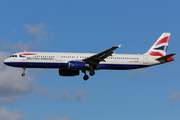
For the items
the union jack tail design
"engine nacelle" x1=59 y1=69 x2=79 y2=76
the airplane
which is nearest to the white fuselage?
the airplane

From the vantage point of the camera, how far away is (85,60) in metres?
59.9

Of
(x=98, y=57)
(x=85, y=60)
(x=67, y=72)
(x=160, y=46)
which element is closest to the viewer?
(x=98, y=57)

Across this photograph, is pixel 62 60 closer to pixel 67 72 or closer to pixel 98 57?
pixel 67 72

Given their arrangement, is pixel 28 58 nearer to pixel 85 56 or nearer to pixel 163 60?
pixel 85 56

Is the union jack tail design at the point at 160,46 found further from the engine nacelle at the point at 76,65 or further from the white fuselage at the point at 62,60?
the engine nacelle at the point at 76,65

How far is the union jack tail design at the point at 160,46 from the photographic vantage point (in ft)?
220

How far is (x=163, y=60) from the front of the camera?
64938 millimetres

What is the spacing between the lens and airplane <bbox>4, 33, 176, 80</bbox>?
58.6 m

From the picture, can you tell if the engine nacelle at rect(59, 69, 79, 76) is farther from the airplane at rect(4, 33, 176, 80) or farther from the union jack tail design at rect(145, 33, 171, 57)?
the union jack tail design at rect(145, 33, 171, 57)

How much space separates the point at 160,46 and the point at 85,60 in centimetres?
1646

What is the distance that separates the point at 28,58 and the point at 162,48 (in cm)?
2551

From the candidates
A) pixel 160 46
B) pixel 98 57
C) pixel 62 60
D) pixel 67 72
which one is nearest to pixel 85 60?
pixel 98 57

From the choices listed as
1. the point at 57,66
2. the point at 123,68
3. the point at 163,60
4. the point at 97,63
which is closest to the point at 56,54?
the point at 57,66

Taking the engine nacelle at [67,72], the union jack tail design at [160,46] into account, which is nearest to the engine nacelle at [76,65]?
the engine nacelle at [67,72]
